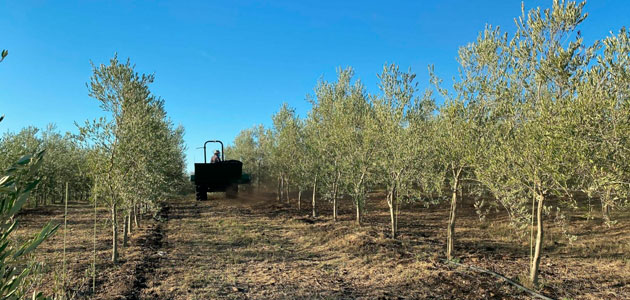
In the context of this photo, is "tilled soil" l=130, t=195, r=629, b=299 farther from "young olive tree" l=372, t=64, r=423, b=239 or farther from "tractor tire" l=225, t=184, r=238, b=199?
"tractor tire" l=225, t=184, r=238, b=199

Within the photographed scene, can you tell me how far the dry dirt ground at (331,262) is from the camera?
9508 millimetres

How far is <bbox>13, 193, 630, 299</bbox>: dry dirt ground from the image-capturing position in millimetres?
9508

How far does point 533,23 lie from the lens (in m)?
9.82

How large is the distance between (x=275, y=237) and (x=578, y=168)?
13.9 m

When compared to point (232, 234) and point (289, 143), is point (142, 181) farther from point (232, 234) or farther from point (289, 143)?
point (289, 143)

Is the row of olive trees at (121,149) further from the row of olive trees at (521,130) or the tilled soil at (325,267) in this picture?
the row of olive trees at (521,130)

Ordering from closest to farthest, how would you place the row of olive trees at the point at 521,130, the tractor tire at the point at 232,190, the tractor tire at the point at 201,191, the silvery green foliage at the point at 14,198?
the silvery green foliage at the point at 14,198 → the row of olive trees at the point at 521,130 → the tractor tire at the point at 201,191 → the tractor tire at the point at 232,190

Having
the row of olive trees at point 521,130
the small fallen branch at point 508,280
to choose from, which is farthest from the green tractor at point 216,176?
the small fallen branch at point 508,280

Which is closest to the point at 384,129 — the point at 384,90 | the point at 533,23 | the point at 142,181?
the point at 384,90

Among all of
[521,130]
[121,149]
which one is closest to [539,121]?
[521,130]

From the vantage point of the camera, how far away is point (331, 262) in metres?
13.0

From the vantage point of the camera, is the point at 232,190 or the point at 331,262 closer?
the point at 331,262

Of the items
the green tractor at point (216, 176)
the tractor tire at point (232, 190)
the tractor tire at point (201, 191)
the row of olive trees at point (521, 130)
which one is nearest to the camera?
the row of olive trees at point (521, 130)

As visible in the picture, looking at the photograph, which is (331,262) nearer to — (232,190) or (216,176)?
(216,176)
